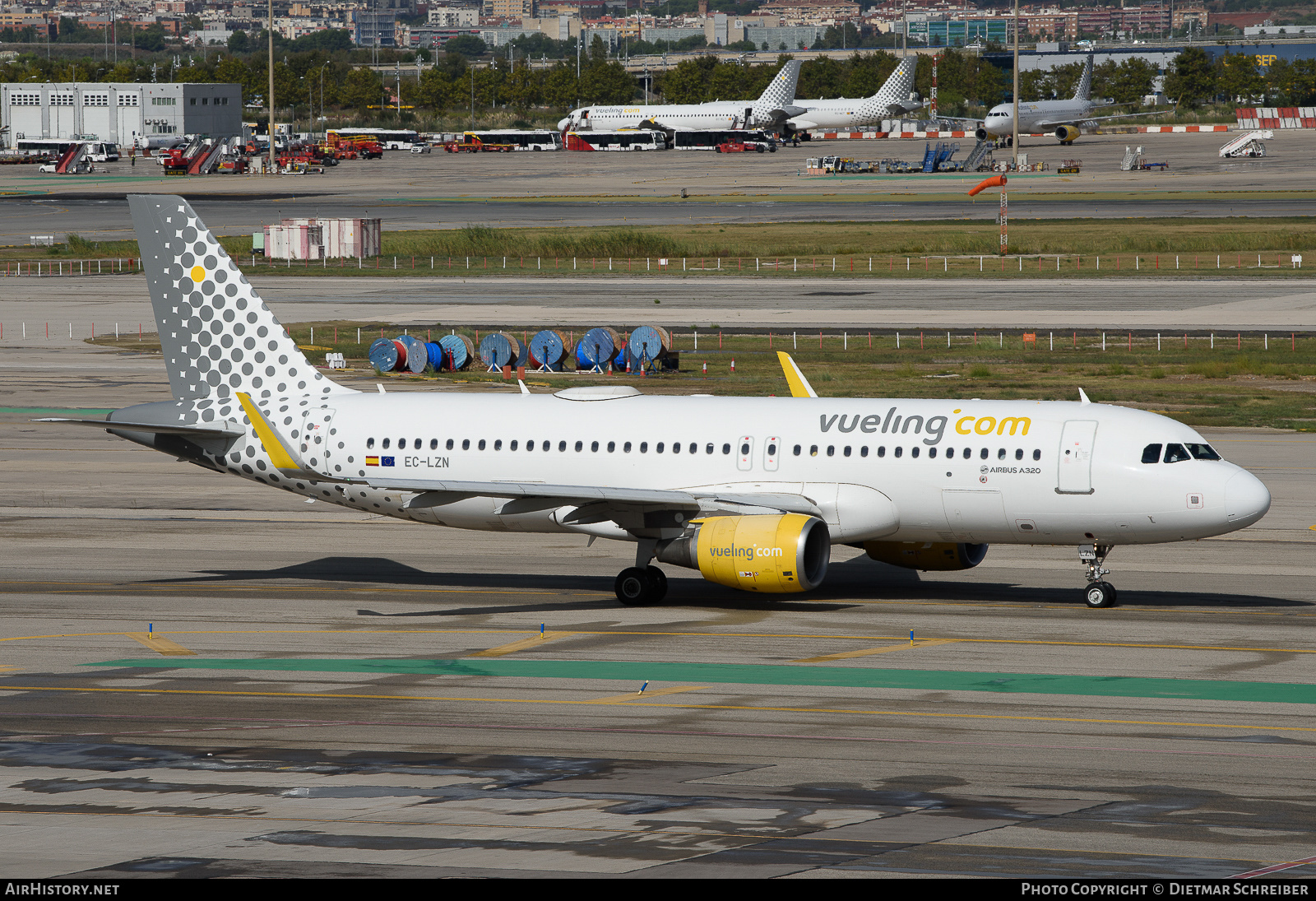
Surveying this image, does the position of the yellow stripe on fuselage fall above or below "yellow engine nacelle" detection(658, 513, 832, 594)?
above

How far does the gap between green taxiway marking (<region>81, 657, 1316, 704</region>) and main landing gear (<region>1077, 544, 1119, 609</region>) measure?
6.20 metres

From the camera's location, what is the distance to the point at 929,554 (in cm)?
3612

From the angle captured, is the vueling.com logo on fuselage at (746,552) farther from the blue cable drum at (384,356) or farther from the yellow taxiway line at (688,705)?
the blue cable drum at (384,356)

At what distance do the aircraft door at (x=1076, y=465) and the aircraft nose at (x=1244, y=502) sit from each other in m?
2.76

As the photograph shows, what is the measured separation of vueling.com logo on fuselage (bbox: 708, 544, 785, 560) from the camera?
3253 cm

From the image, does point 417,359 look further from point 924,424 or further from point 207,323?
point 924,424

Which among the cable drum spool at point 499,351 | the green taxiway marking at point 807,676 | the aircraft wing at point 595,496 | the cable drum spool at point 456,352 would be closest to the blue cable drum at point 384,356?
the cable drum spool at point 456,352

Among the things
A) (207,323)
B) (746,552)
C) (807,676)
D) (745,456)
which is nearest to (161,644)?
(207,323)

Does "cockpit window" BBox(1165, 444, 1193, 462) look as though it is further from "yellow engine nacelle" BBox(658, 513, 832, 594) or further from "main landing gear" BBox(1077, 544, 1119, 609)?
"yellow engine nacelle" BBox(658, 513, 832, 594)

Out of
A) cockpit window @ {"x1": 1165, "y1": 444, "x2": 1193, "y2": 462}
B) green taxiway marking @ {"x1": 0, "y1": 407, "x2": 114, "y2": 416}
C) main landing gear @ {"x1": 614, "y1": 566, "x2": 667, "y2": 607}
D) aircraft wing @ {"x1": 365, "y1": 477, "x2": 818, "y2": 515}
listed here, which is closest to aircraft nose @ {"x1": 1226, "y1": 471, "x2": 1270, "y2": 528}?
cockpit window @ {"x1": 1165, "y1": 444, "x2": 1193, "y2": 462}

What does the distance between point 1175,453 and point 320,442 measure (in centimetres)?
1936

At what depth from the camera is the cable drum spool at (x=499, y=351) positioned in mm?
74562

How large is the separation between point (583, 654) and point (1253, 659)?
12.7 metres
